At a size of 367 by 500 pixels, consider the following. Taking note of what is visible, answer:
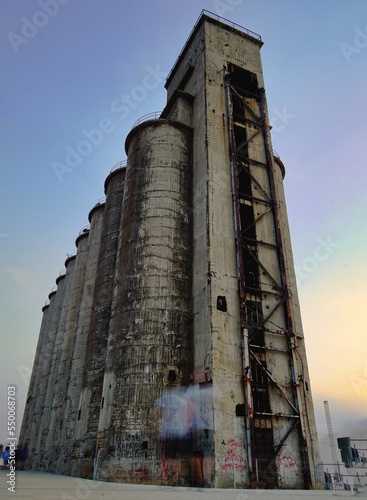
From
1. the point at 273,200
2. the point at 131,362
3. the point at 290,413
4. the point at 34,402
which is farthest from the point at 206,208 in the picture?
the point at 34,402

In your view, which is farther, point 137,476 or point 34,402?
point 34,402

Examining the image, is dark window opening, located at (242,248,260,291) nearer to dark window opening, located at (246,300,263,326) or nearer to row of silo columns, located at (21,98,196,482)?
dark window opening, located at (246,300,263,326)

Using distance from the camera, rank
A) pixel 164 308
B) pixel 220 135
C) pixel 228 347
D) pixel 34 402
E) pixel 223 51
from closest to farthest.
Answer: pixel 228 347 → pixel 164 308 → pixel 220 135 → pixel 223 51 → pixel 34 402

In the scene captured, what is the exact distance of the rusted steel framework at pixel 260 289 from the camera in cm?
1848

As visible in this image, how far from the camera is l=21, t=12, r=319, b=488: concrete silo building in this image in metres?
18.1

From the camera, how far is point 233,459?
17.0 meters

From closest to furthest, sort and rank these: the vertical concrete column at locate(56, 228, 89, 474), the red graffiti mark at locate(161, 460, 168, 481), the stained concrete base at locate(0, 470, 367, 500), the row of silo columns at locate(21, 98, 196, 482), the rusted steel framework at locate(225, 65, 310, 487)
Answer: the stained concrete base at locate(0, 470, 367, 500), the red graffiti mark at locate(161, 460, 168, 481), the rusted steel framework at locate(225, 65, 310, 487), the row of silo columns at locate(21, 98, 196, 482), the vertical concrete column at locate(56, 228, 89, 474)

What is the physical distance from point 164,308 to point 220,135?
11.6 metres

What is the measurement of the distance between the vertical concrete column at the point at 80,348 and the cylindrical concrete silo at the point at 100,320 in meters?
1.13

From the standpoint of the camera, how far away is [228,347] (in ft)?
63.0

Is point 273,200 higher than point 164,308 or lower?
higher

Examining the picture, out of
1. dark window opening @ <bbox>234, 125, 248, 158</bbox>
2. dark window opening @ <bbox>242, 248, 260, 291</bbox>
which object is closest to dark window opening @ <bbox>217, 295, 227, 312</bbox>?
dark window opening @ <bbox>242, 248, 260, 291</bbox>

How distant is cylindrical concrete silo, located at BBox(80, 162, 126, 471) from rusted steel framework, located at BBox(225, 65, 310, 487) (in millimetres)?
9672

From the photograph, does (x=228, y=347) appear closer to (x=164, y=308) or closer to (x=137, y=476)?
(x=164, y=308)
